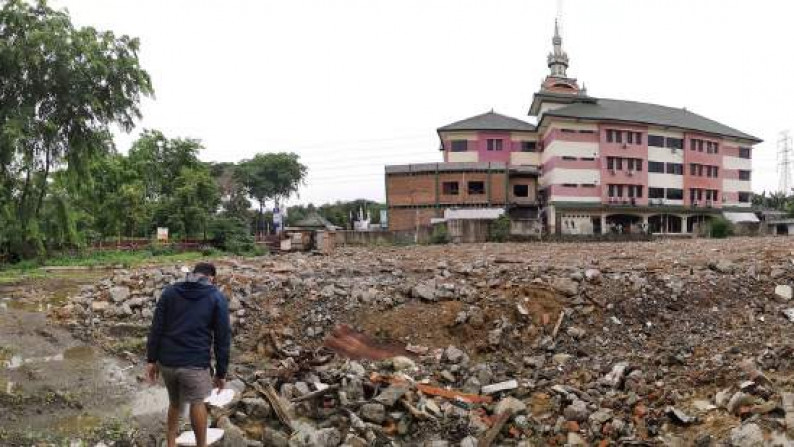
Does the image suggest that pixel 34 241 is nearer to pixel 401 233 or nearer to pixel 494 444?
pixel 401 233

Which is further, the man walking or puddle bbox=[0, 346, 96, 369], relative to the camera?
puddle bbox=[0, 346, 96, 369]

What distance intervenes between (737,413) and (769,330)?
3.61 metres

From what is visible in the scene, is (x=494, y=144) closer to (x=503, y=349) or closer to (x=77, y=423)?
(x=503, y=349)

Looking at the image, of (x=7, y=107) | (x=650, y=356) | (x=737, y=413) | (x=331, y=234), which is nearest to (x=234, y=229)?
(x=331, y=234)

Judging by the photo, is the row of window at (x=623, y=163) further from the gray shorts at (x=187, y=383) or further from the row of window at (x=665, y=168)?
the gray shorts at (x=187, y=383)

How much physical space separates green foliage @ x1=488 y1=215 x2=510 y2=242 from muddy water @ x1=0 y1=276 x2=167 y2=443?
23.1 metres

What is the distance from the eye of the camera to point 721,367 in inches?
295

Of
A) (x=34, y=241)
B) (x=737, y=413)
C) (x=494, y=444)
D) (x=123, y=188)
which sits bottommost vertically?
(x=494, y=444)

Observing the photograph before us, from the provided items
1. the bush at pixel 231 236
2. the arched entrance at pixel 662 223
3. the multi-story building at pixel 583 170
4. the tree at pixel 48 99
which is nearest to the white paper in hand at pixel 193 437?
the tree at pixel 48 99

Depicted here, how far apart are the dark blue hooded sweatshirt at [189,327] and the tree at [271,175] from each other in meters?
59.0

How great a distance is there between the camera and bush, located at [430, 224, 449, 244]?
2941cm

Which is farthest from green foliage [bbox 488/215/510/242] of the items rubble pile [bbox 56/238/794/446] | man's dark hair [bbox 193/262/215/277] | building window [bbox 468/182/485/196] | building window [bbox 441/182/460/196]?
man's dark hair [bbox 193/262/215/277]

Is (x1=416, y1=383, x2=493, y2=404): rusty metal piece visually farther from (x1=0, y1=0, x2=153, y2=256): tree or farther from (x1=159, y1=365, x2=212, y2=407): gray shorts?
(x1=0, y1=0, x2=153, y2=256): tree

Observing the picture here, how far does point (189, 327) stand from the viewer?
191 inches
